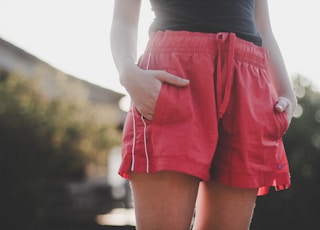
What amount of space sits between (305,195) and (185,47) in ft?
25.3

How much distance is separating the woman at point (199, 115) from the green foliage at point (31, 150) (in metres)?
7.06

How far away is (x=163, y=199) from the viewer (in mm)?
1688

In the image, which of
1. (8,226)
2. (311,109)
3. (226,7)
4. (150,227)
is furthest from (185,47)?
(311,109)

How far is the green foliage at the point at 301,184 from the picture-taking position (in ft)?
29.3

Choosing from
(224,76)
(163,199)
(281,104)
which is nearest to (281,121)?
(281,104)

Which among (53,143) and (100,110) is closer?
(53,143)

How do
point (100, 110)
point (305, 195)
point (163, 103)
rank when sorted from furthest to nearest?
point (100, 110)
point (305, 195)
point (163, 103)

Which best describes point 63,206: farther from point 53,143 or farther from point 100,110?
point 53,143

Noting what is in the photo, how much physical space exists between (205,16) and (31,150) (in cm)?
806

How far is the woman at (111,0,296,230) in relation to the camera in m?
1.69

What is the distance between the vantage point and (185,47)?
1794 mm

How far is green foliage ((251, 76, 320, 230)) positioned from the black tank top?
7.25m

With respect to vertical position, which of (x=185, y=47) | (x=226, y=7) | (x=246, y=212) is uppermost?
(x=226, y=7)

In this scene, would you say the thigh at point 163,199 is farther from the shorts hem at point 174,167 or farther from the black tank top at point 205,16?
the black tank top at point 205,16
